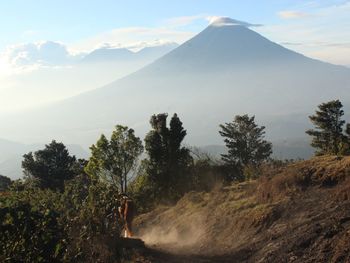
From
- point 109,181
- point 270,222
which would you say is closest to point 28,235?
point 270,222

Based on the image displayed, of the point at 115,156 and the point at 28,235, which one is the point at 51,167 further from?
the point at 28,235

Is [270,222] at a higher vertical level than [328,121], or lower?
lower

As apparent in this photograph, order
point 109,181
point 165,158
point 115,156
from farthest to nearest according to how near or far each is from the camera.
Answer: point 115,156
point 109,181
point 165,158

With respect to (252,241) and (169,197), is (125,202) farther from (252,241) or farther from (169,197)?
(169,197)

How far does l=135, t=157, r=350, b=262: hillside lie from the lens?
12.5 metres

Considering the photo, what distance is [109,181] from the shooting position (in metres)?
37.3

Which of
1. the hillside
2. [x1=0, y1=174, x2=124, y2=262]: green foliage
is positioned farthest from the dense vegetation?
the hillside

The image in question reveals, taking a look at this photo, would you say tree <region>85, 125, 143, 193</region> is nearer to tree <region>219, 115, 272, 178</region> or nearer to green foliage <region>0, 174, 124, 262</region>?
tree <region>219, 115, 272, 178</region>

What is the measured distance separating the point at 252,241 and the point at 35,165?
4221 centimetres

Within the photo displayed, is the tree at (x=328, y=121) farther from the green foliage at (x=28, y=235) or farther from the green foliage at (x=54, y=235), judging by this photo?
the green foliage at (x=28, y=235)

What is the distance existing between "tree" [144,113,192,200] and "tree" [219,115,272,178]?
18341 mm

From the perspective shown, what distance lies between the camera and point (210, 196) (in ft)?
76.9

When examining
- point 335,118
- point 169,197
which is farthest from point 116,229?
point 335,118

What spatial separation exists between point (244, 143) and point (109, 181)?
A: 2402cm
